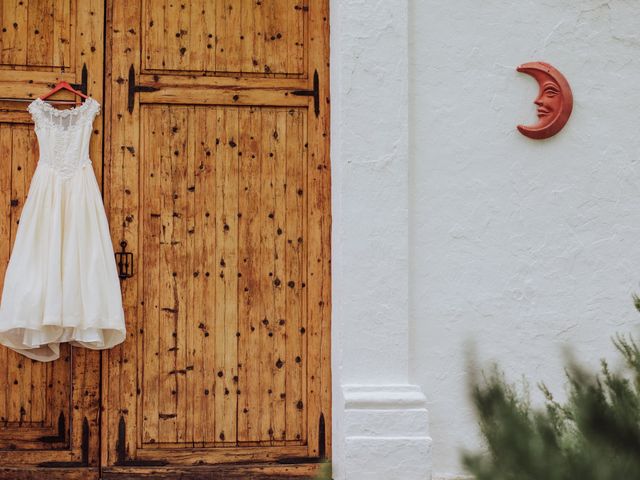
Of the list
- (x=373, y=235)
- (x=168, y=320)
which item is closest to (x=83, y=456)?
(x=168, y=320)

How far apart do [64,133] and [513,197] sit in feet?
7.58

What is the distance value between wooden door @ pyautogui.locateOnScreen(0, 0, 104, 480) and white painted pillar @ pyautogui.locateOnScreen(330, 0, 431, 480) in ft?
4.23

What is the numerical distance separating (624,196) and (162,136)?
7.93 ft

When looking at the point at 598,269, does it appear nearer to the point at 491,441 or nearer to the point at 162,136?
the point at 162,136

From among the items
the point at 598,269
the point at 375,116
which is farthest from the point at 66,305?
the point at 598,269

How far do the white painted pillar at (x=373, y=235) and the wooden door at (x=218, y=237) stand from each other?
0.30 metres

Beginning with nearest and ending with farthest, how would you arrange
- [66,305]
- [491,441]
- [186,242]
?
[491,441]
[66,305]
[186,242]

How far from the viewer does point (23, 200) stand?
4.55 m

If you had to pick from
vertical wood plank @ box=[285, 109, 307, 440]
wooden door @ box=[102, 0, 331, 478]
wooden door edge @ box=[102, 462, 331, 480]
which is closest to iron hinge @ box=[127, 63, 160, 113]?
wooden door @ box=[102, 0, 331, 478]

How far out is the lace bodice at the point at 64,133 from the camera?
4453 mm

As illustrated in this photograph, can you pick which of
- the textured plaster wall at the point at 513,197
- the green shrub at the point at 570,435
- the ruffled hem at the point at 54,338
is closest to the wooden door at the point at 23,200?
the ruffled hem at the point at 54,338

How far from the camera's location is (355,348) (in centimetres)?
434

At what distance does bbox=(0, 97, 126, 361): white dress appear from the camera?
14.0 ft

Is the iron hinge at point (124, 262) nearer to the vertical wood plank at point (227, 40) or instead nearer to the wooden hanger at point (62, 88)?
the wooden hanger at point (62, 88)
